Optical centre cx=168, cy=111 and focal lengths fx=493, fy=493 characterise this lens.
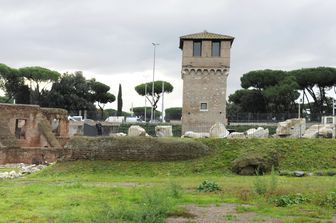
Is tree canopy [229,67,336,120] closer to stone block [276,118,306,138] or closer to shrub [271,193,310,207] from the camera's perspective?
stone block [276,118,306,138]

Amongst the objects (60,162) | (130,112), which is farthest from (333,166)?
(130,112)

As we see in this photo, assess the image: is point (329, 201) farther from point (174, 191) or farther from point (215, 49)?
point (215, 49)

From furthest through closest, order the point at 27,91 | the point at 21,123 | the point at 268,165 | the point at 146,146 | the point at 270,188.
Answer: the point at 27,91, the point at 21,123, the point at 146,146, the point at 268,165, the point at 270,188

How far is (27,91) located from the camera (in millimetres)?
74438

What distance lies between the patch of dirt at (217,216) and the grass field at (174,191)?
6 cm

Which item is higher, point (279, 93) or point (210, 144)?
point (279, 93)

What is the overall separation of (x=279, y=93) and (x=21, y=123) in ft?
115

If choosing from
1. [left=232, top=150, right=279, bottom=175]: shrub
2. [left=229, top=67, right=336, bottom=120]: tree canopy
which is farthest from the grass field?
[left=229, top=67, right=336, bottom=120]: tree canopy

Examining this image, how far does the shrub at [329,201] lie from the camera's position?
1113 cm

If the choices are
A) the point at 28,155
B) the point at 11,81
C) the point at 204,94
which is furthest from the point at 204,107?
the point at 11,81

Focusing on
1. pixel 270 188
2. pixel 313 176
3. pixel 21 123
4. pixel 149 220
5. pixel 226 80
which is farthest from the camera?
pixel 226 80

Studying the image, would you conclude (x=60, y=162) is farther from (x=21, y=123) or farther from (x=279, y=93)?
(x=279, y=93)

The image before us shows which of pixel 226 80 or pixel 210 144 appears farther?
pixel 226 80

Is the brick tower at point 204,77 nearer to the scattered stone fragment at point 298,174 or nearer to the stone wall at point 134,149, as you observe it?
the stone wall at point 134,149
